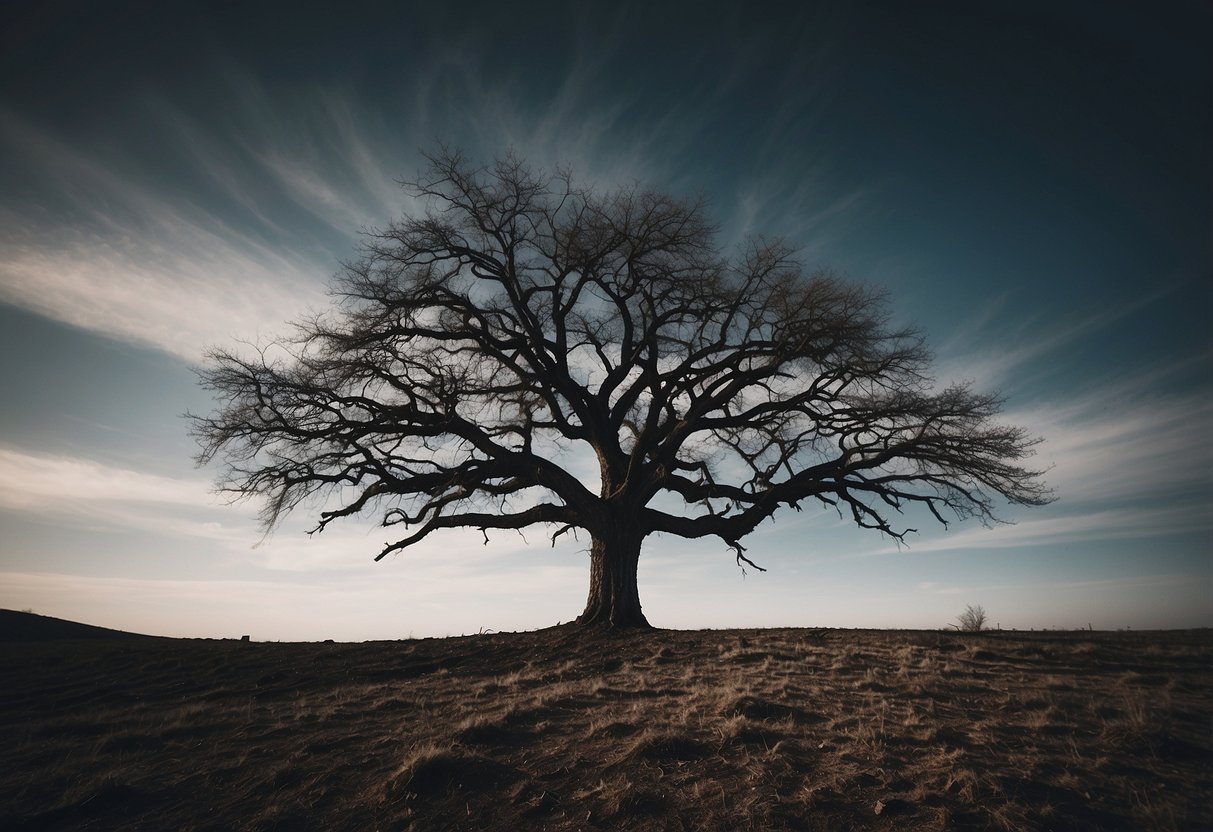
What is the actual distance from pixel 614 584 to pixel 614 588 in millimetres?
89

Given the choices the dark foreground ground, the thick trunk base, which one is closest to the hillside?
the dark foreground ground

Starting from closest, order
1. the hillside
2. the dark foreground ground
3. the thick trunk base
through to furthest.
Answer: the dark foreground ground, the thick trunk base, the hillside

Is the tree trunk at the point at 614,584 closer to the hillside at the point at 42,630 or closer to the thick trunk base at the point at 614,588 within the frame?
the thick trunk base at the point at 614,588

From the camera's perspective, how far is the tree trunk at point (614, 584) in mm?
13367

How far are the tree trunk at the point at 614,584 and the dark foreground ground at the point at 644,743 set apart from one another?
3.16 metres

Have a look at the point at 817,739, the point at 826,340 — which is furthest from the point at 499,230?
the point at 817,739

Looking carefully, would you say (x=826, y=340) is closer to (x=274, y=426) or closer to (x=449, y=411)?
(x=449, y=411)

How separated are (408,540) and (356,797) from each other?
8.61 meters

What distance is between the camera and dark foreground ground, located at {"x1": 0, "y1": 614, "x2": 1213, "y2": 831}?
4.38 m

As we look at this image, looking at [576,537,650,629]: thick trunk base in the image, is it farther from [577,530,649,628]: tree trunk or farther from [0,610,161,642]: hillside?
[0,610,161,642]: hillside

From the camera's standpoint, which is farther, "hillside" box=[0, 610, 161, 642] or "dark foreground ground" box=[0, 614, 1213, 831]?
"hillside" box=[0, 610, 161, 642]

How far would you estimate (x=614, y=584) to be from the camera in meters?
13.5

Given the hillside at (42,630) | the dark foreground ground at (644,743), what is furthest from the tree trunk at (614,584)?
the hillside at (42,630)

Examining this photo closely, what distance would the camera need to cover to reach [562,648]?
11.5 meters
